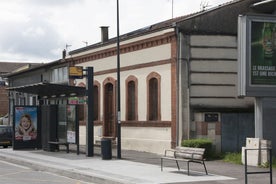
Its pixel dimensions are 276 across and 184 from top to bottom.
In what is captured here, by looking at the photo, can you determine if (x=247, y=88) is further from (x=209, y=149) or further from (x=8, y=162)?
(x=8, y=162)

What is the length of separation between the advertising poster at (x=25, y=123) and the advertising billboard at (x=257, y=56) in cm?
Result: 1304

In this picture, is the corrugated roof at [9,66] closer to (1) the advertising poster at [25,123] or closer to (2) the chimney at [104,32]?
(2) the chimney at [104,32]

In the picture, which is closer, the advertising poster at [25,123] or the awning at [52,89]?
the awning at [52,89]

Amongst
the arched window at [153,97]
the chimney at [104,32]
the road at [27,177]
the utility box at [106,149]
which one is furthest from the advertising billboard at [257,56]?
the chimney at [104,32]

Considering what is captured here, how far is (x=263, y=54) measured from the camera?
18.8 m

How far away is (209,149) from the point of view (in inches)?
873

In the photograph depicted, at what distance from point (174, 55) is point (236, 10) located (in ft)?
12.0

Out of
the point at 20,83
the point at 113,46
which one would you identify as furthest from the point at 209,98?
the point at 20,83

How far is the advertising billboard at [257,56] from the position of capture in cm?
1852

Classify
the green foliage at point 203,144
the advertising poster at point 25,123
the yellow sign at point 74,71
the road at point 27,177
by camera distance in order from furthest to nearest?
the advertising poster at point 25,123 < the yellow sign at point 74,71 < the green foliage at point 203,144 < the road at point 27,177

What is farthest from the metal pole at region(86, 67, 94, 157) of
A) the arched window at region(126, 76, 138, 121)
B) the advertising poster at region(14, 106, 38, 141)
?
the advertising poster at region(14, 106, 38, 141)

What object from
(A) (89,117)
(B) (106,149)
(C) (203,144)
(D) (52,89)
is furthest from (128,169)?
(D) (52,89)

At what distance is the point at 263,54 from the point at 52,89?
37.0 ft

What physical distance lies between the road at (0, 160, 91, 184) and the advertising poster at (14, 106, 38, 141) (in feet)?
23.0
